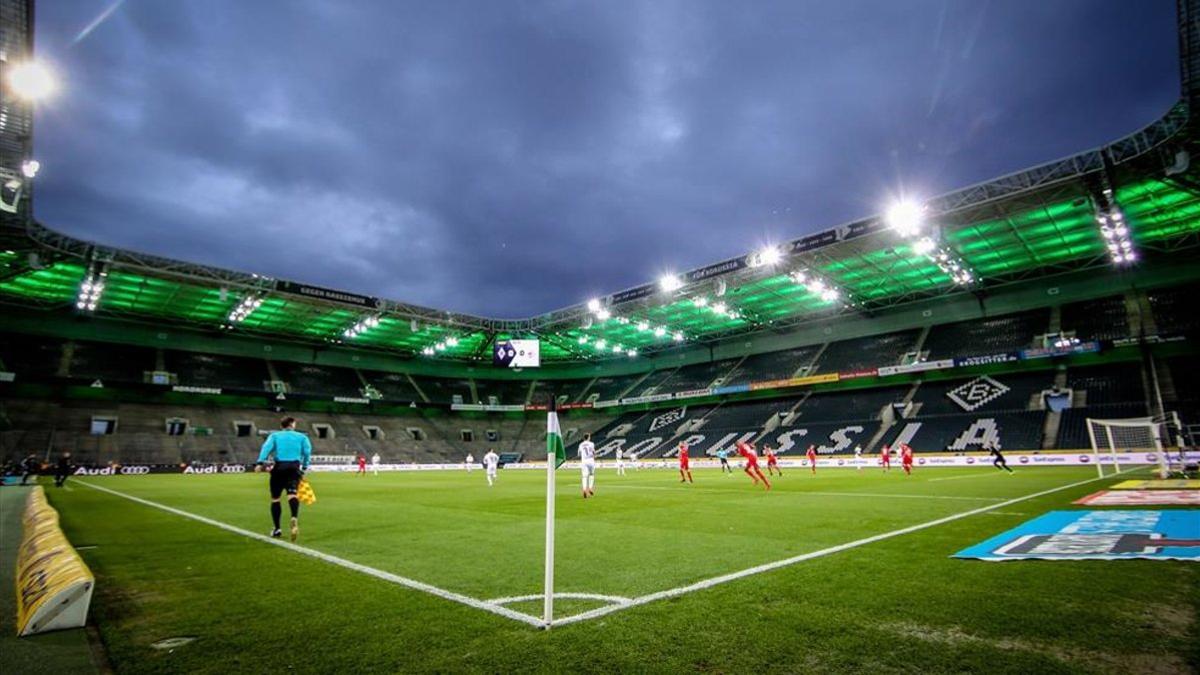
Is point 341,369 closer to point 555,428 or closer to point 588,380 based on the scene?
point 588,380

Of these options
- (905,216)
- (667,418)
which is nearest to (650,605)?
(905,216)

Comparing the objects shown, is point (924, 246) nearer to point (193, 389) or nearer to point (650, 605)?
point (650, 605)

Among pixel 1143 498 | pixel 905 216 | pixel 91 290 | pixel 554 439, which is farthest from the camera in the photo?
pixel 91 290

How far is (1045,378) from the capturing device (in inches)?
1543

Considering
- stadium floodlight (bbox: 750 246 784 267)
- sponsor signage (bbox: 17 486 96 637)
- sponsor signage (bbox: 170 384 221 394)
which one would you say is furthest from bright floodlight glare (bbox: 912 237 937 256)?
sponsor signage (bbox: 170 384 221 394)

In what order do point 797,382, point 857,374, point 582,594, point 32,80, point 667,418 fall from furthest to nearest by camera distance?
point 667,418 → point 797,382 → point 857,374 → point 32,80 → point 582,594

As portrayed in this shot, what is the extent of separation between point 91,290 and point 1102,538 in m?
52.7

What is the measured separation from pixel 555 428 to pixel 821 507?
9.61 m

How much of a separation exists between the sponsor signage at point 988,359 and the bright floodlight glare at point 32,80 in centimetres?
5061

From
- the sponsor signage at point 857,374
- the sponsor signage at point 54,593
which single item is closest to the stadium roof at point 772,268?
the sponsor signage at point 857,374

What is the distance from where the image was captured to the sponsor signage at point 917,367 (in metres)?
41.8

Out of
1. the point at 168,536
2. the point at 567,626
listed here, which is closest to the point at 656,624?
the point at 567,626

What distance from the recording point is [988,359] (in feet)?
130

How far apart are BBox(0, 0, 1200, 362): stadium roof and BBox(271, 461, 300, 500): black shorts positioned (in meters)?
18.7
